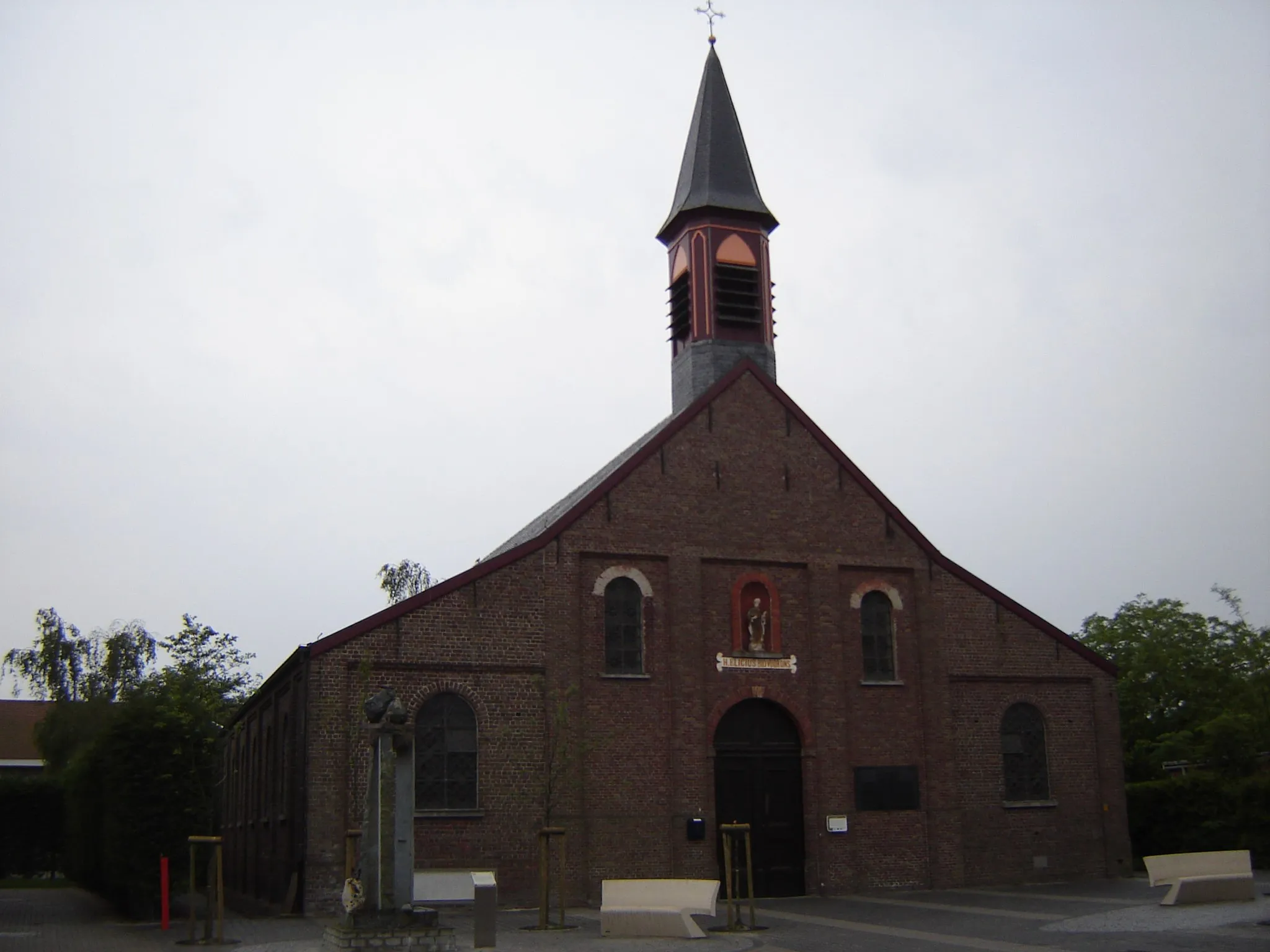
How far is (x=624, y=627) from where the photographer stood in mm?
24766

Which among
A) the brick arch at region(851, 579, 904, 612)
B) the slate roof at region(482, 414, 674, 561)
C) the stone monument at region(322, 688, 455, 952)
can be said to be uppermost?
the slate roof at region(482, 414, 674, 561)

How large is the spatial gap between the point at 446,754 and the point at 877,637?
911 centimetres

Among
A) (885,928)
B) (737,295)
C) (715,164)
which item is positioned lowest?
(885,928)

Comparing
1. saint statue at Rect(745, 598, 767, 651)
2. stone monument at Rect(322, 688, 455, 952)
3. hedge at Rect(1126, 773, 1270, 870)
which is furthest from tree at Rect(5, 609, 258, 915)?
hedge at Rect(1126, 773, 1270, 870)

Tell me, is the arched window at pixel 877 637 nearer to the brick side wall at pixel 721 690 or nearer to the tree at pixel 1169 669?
the brick side wall at pixel 721 690

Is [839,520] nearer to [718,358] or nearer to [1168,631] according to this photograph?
[718,358]

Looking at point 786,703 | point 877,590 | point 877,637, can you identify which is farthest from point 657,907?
point 877,590

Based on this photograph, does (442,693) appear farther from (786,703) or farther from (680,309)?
(680,309)

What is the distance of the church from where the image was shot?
22859mm

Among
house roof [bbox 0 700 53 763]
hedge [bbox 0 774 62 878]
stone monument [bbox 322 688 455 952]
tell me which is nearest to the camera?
stone monument [bbox 322 688 455 952]

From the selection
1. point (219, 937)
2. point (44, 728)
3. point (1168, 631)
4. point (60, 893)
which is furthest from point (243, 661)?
point (219, 937)

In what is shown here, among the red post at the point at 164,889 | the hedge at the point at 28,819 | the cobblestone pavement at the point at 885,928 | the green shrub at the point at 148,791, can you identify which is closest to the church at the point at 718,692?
the cobblestone pavement at the point at 885,928

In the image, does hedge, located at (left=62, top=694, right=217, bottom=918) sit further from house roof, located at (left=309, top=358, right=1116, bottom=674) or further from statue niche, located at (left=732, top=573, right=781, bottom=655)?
statue niche, located at (left=732, top=573, right=781, bottom=655)

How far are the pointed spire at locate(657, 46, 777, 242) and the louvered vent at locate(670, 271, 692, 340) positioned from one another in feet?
4.46
